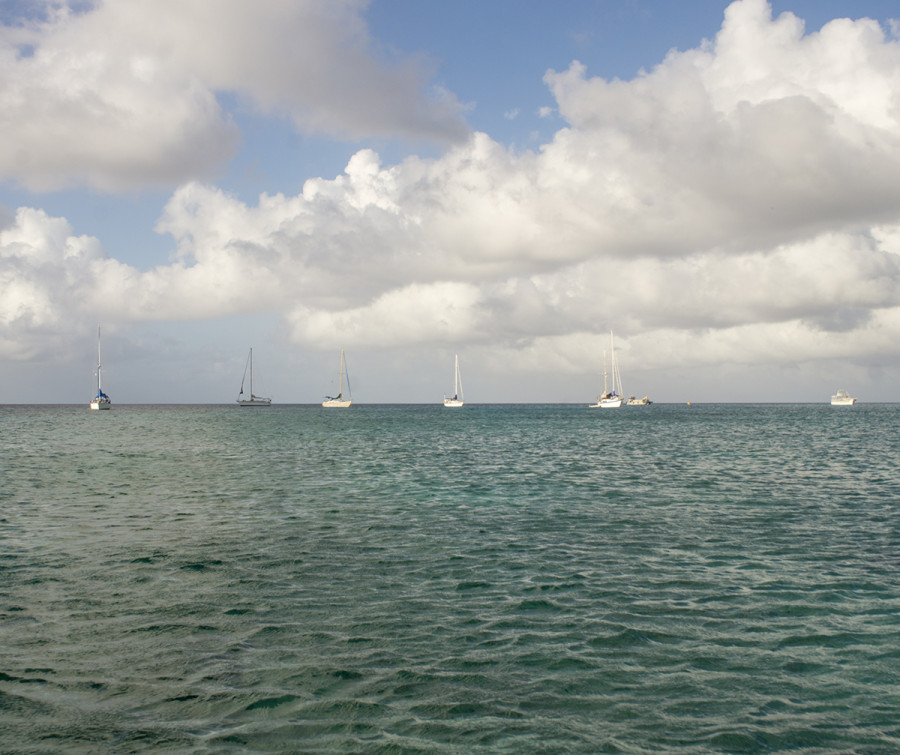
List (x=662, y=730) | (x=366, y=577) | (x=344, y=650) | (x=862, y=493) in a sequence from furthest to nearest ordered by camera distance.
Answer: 1. (x=862, y=493)
2. (x=366, y=577)
3. (x=344, y=650)
4. (x=662, y=730)

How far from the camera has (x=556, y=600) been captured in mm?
15625

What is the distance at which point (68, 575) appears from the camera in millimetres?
18000

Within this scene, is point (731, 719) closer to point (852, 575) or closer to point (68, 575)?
point (852, 575)

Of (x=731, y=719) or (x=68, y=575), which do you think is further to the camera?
(x=68, y=575)

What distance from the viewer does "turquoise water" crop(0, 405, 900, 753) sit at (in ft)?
31.8

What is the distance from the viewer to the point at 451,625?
13898 millimetres

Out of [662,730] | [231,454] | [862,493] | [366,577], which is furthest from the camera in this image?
[231,454]

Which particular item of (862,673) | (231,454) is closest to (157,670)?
(862,673)

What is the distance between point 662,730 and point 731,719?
115 cm

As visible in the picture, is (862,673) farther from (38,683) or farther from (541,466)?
(541,466)

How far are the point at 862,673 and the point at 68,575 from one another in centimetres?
1835

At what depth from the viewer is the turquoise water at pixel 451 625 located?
31.8ft

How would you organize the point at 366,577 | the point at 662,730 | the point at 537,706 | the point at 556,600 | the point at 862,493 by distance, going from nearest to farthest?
the point at 662,730
the point at 537,706
the point at 556,600
the point at 366,577
the point at 862,493

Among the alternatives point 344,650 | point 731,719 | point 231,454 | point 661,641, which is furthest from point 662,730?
point 231,454
